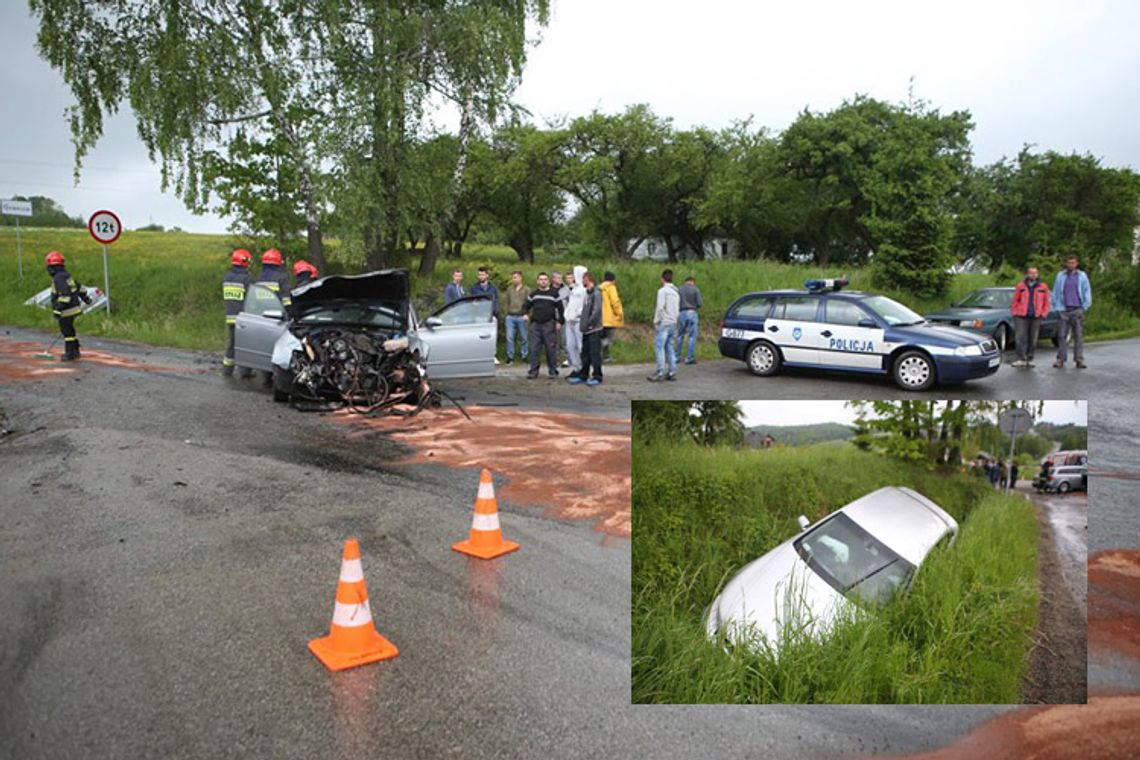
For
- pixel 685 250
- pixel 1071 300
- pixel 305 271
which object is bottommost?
pixel 1071 300

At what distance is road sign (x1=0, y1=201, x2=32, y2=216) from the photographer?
26.4m

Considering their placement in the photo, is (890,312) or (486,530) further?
(890,312)

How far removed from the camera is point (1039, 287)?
46.0ft

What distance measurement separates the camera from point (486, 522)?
575 cm

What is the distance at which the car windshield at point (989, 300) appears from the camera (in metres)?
18.5

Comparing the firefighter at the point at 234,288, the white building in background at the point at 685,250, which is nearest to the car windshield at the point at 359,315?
the firefighter at the point at 234,288

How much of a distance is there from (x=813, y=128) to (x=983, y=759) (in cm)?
3704

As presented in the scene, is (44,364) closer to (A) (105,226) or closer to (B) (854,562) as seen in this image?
(A) (105,226)

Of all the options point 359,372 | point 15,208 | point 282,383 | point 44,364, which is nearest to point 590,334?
point 359,372

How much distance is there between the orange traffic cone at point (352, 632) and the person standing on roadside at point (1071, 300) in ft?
43.2

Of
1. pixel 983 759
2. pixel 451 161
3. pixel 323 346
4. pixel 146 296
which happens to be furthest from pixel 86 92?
pixel 983 759

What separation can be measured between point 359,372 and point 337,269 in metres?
14.3

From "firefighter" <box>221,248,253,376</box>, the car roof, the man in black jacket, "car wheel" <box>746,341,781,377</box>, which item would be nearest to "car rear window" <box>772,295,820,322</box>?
"car wheel" <box>746,341,781,377</box>

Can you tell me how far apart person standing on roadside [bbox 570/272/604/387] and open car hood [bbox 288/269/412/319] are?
287cm
